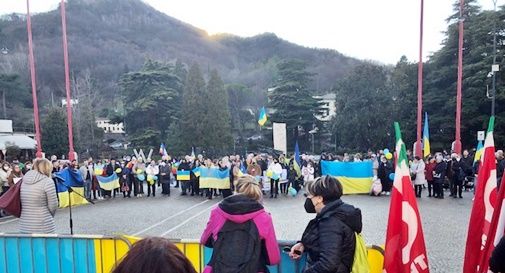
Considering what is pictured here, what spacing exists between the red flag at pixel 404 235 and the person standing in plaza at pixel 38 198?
4.62 meters

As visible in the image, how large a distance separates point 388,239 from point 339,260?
689 mm

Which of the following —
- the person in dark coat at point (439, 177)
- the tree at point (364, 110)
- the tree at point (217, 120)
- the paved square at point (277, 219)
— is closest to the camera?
the paved square at point (277, 219)

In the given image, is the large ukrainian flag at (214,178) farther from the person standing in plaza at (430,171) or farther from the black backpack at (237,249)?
the black backpack at (237,249)

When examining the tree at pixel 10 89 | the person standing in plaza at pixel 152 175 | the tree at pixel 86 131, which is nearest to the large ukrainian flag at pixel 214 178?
the person standing in plaza at pixel 152 175

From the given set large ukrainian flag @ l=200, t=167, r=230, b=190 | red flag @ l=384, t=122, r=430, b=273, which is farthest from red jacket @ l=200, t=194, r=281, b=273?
large ukrainian flag @ l=200, t=167, r=230, b=190

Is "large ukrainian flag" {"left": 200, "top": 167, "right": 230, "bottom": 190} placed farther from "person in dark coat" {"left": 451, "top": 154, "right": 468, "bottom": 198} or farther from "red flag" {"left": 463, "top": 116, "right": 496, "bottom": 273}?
Result: "red flag" {"left": 463, "top": 116, "right": 496, "bottom": 273}

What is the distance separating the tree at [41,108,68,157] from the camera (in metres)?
40.2

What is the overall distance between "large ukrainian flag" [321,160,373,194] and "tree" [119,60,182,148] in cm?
3547

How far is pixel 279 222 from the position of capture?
38.9 ft

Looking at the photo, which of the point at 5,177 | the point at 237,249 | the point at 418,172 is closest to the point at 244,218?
the point at 237,249

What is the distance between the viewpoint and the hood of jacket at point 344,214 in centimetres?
349

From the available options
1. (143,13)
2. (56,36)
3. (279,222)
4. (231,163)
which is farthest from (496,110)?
(143,13)

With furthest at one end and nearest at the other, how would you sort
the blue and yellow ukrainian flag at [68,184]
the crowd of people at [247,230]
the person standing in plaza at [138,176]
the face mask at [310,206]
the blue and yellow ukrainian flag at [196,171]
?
1. the person standing in plaza at [138,176]
2. the blue and yellow ukrainian flag at [196,171]
3. the blue and yellow ukrainian flag at [68,184]
4. the face mask at [310,206]
5. the crowd of people at [247,230]

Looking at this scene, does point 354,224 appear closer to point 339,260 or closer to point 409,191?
point 339,260
